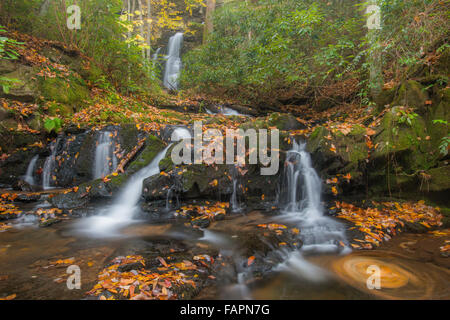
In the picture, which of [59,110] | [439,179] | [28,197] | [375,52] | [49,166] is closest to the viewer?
Answer: [439,179]

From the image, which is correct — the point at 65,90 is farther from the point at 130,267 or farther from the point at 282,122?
the point at 130,267

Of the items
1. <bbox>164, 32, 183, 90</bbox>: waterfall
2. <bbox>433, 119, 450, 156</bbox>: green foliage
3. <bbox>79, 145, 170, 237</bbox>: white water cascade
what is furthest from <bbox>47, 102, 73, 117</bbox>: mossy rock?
<bbox>433, 119, 450, 156</bbox>: green foliage

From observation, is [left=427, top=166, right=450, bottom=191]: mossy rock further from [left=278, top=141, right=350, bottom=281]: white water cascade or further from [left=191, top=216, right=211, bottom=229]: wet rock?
[left=191, top=216, right=211, bottom=229]: wet rock

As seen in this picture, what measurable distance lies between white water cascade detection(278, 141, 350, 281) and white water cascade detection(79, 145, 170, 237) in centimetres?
308

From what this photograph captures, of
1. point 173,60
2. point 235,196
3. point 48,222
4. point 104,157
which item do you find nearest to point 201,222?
point 235,196

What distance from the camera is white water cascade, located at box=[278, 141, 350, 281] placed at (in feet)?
10.4

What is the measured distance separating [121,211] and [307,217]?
3.98m

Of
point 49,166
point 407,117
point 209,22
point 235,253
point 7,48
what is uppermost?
point 209,22

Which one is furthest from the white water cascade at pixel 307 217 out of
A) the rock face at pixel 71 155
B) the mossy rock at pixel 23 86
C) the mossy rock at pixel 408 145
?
the mossy rock at pixel 23 86

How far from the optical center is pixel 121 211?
4801mm

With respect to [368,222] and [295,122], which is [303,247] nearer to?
[368,222]

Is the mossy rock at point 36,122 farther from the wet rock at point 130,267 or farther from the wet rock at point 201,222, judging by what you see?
the wet rock at point 130,267

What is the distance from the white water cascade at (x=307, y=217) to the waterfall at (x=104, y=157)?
4.93m

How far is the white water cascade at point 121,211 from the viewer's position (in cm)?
404
